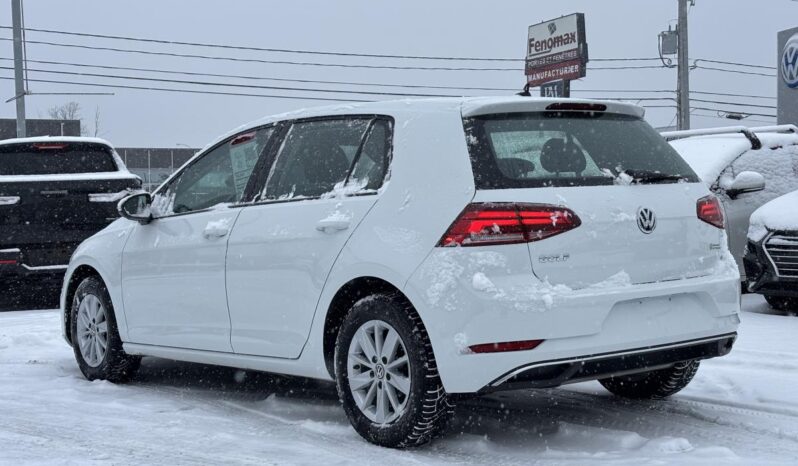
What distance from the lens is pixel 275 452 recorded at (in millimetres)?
5070

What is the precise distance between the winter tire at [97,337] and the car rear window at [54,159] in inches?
146

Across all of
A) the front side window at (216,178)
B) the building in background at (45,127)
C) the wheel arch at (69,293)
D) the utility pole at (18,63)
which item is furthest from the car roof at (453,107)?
the building in background at (45,127)

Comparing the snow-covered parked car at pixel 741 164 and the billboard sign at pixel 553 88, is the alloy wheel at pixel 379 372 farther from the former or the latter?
the billboard sign at pixel 553 88

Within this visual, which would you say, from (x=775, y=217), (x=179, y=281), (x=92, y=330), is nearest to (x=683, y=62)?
(x=775, y=217)

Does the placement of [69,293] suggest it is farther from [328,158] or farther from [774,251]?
[774,251]

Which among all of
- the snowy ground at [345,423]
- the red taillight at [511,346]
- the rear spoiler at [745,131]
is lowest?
the snowy ground at [345,423]

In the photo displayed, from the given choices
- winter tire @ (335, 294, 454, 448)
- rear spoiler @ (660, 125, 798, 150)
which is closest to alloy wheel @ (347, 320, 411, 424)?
winter tire @ (335, 294, 454, 448)

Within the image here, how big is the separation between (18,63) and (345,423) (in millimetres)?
26467

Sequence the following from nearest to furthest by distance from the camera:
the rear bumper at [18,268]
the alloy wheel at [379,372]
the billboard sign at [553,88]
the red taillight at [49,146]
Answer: the alloy wheel at [379,372] → the rear bumper at [18,268] → the red taillight at [49,146] → the billboard sign at [553,88]

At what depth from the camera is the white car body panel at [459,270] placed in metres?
4.64

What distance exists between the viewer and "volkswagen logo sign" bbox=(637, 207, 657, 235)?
493cm

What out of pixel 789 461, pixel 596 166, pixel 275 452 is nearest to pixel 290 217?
pixel 275 452

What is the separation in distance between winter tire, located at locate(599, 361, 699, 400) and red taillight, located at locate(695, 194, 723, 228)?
0.88 m

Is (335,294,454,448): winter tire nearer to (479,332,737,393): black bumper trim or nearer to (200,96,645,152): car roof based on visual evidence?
(479,332,737,393): black bumper trim
